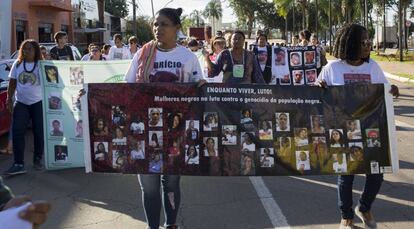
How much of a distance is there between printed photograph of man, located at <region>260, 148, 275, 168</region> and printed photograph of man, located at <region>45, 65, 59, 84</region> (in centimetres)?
339

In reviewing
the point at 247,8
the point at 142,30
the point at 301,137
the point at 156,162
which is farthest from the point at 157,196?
the point at 247,8

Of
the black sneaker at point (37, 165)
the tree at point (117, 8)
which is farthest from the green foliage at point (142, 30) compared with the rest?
the black sneaker at point (37, 165)

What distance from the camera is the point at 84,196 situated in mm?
6090

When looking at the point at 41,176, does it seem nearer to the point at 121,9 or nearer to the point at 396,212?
the point at 396,212

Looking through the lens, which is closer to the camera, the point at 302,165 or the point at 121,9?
the point at 302,165

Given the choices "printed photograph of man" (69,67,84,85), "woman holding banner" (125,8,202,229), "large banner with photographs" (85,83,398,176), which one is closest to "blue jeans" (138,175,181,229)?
"woman holding banner" (125,8,202,229)

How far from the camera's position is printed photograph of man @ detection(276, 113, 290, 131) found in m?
4.47

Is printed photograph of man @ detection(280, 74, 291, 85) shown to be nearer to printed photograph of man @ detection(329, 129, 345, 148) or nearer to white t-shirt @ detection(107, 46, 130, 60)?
white t-shirt @ detection(107, 46, 130, 60)

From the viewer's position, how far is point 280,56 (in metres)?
11.0

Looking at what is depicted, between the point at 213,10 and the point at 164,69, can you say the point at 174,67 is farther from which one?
the point at 213,10

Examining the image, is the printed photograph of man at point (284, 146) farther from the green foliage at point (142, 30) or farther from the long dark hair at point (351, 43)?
the green foliage at point (142, 30)

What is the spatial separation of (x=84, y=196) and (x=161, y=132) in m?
2.13

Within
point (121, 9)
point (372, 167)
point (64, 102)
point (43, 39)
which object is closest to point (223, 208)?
point (372, 167)

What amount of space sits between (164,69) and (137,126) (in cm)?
52
